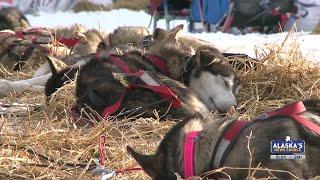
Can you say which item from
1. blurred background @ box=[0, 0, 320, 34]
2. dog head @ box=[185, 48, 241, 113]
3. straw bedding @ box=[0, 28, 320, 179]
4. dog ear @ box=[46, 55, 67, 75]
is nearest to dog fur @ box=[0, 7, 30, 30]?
straw bedding @ box=[0, 28, 320, 179]

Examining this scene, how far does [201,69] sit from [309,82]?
0.86 metres

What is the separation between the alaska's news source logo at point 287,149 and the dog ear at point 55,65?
7.92 feet

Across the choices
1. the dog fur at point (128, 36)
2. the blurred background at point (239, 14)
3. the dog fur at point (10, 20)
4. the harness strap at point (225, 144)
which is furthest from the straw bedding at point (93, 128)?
the blurred background at point (239, 14)

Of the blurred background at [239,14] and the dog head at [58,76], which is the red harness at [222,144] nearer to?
the dog head at [58,76]

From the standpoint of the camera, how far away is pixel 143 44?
4.64 metres

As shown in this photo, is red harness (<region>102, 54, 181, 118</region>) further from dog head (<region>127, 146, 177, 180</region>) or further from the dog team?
dog head (<region>127, 146, 177, 180</region>)

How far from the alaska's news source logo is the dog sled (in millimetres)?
9135

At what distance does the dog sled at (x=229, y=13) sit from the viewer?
11414mm

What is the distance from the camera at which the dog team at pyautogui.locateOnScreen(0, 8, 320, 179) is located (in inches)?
84.1

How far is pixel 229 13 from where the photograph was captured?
38.7 ft

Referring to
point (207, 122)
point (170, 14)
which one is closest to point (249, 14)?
point (170, 14)

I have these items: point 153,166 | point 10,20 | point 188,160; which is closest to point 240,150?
point 188,160

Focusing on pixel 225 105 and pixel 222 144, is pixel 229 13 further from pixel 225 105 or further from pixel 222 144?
pixel 222 144

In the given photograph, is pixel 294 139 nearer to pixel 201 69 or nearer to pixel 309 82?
pixel 201 69
